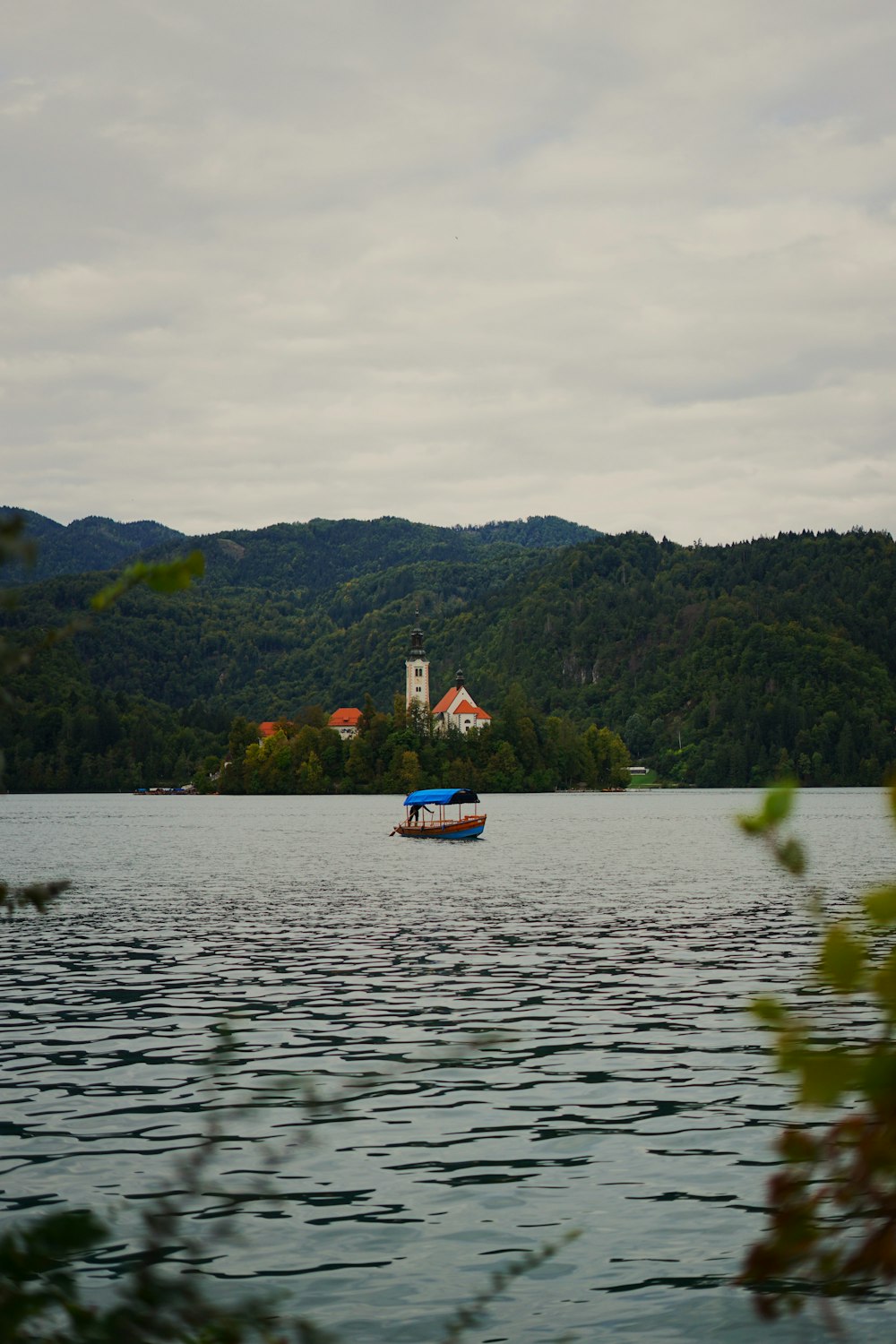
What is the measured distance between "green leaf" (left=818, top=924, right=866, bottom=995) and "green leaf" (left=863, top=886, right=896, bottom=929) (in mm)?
48

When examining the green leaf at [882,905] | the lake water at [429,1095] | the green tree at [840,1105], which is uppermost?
the green leaf at [882,905]

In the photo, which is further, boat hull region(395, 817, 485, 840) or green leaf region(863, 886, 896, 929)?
boat hull region(395, 817, 485, 840)

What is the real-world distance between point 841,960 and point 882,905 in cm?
11

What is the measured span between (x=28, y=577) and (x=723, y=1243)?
473 inches

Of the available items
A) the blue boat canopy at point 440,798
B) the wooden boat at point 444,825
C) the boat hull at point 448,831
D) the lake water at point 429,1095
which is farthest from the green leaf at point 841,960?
the blue boat canopy at point 440,798

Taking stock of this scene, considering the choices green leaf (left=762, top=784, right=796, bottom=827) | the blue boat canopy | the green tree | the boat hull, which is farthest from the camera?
the blue boat canopy

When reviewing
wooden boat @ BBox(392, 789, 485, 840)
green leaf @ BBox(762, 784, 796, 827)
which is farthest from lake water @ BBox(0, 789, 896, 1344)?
wooden boat @ BBox(392, 789, 485, 840)

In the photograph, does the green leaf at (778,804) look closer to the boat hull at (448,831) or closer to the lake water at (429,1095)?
the lake water at (429,1095)

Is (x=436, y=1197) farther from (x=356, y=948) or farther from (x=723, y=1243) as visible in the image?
(x=356, y=948)

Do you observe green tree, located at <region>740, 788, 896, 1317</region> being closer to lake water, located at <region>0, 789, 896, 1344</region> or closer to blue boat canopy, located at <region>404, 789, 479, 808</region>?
lake water, located at <region>0, 789, 896, 1344</region>

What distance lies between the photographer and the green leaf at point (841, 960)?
203cm

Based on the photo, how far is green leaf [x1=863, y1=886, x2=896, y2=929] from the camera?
2.04m

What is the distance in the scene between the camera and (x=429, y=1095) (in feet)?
62.8

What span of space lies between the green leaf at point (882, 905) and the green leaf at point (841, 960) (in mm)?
48
